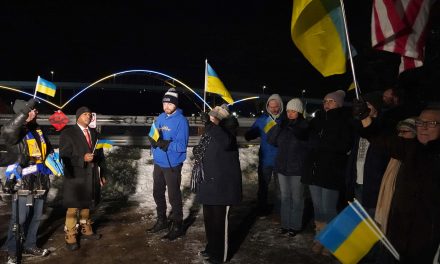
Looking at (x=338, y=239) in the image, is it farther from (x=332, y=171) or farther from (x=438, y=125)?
(x=332, y=171)

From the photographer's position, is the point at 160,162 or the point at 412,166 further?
the point at 160,162

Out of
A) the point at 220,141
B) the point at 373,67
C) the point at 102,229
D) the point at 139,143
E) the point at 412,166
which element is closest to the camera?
the point at 412,166

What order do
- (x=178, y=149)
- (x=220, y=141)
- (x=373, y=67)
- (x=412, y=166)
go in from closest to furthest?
(x=412, y=166), (x=220, y=141), (x=178, y=149), (x=373, y=67)

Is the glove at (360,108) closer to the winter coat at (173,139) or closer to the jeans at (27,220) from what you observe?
the winter coat at (173,139)

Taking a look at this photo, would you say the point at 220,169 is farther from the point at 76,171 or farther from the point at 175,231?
the point at 76,171

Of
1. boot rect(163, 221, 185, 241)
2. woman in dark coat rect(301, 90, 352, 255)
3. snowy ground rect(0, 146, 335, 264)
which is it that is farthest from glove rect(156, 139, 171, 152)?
woman in dark coat rect(301, 90, 352, 255)

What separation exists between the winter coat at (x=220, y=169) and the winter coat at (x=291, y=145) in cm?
122

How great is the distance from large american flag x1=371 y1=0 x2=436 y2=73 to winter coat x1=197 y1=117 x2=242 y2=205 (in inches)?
75.5

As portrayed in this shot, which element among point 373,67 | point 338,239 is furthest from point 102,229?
point 373,67

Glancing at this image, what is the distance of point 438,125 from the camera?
303 cm

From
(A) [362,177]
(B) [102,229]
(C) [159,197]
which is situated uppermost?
(A) [362,177]

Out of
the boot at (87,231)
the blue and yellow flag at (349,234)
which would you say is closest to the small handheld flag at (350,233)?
the blue and yellow flag at (349,234)

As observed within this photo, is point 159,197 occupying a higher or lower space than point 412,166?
lower

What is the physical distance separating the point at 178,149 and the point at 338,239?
3213mm
